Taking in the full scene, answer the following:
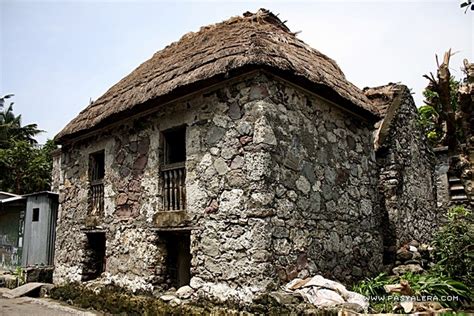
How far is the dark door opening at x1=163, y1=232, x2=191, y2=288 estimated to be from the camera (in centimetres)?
721

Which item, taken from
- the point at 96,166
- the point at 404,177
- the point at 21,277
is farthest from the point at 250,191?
the point at 21,277

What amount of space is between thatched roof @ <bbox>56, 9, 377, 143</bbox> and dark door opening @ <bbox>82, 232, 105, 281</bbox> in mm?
2093

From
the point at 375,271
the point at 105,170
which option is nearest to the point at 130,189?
the point at 105,170

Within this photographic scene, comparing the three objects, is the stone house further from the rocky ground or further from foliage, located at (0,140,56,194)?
foliage, located at (0,140,56,194)

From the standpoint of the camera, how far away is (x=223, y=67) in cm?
612

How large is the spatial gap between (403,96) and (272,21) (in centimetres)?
357

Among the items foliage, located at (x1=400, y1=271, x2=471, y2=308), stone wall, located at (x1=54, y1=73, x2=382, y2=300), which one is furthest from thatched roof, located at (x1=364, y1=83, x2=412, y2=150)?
foliage, located at (x1=400, y1=271, x2=471, y2=308)

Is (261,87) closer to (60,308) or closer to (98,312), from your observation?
(98,312)

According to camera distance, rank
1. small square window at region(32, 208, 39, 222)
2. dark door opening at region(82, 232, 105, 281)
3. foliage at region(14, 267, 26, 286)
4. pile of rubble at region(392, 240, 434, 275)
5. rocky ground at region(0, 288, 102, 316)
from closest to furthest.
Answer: rocky ground at region(0, 288, 102, 316) < pile of rubble at region(392, 240, 434, 275) < dark door opening at region(82, 232, 105, 281) < foliage at region(14, 267, 26, 286) < small square window at region(32, 208, 39, 222)

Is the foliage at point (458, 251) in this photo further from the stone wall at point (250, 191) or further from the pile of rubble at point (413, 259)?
the stone wall at point (250, 191)

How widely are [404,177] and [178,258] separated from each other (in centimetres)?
479

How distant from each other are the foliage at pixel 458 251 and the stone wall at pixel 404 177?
1630 millimetres

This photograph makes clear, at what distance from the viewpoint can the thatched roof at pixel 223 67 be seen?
6.20m

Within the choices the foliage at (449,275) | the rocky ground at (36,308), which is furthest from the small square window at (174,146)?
the foliage at (449,275)
